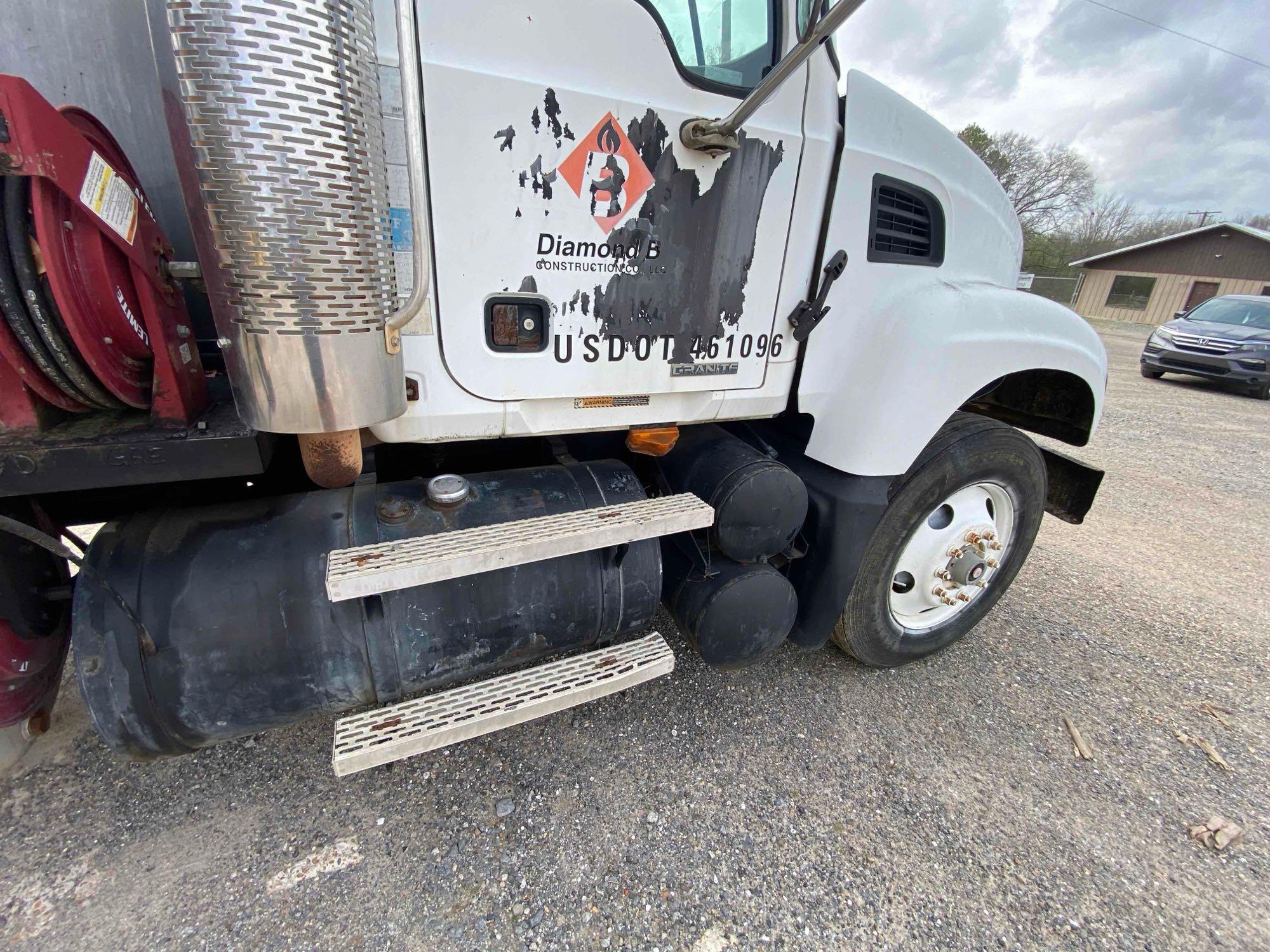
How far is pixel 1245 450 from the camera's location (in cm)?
671

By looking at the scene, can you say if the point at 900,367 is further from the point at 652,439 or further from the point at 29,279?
the point at 29,279

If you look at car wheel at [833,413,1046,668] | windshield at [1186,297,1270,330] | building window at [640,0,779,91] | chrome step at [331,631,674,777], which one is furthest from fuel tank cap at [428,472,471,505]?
windshield at [1186,297,1270,330]

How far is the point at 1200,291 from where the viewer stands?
81.4 feet

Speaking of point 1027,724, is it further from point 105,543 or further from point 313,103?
point 105,543

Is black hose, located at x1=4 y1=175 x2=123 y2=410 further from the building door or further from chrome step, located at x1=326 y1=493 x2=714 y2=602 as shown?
the building door

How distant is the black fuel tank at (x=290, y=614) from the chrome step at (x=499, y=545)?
98 millimetres

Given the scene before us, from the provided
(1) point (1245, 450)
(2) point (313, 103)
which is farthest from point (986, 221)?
(1) point (1245, 450)

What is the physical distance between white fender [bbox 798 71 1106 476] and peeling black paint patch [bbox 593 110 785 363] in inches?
14.7

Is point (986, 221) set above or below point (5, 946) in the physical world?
above

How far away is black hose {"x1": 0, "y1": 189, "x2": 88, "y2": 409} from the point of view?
107cm

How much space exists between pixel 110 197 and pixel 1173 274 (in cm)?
3673

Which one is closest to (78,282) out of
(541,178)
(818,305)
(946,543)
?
(541,178)

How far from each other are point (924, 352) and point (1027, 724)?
66.6 inches

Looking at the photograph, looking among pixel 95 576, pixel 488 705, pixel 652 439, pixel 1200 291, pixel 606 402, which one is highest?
pixel 1200 291
